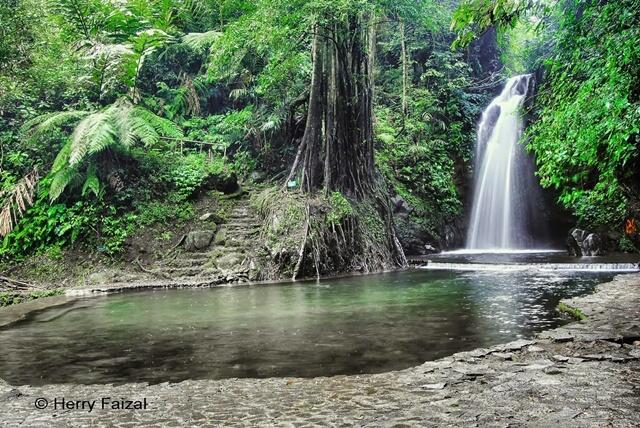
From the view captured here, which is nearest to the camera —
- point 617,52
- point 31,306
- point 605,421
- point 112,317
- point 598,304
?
point 605,421

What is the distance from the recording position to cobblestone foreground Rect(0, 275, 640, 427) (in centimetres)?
296

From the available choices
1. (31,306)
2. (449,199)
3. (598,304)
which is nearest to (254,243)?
(31,306)

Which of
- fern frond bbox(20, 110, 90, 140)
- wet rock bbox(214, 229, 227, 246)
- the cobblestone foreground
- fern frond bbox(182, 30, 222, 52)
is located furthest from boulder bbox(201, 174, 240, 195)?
the cobblestone foreground

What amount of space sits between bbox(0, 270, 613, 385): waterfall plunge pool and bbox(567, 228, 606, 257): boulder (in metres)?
6.64

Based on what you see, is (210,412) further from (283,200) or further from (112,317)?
(283,200)

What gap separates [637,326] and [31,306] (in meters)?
8.81

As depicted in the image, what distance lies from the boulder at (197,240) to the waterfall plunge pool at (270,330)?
9.32 ft

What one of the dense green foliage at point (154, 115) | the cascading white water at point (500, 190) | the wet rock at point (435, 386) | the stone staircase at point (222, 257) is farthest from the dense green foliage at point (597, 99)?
the cascading white water at point (500, 190)

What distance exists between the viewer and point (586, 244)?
16.6 meters

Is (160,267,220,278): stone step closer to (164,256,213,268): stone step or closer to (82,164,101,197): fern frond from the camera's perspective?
(164,256,213,268): stone step

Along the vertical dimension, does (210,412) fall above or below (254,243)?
below

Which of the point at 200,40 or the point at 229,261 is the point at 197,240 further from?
the point at 200,40

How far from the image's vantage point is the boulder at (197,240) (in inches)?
523

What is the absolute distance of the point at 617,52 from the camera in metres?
4.69
